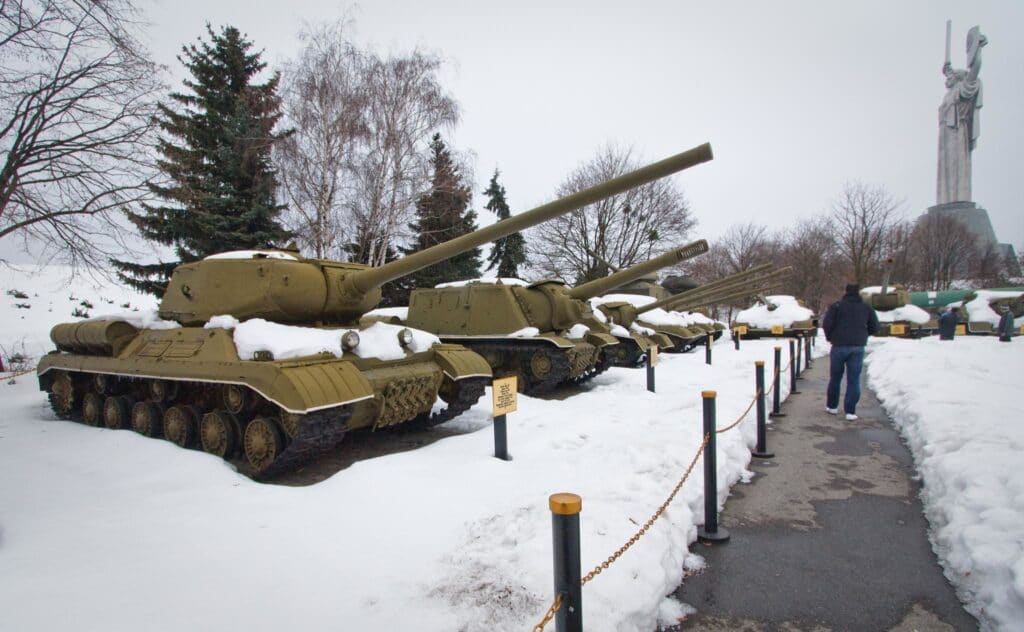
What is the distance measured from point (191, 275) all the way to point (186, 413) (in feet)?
5.70

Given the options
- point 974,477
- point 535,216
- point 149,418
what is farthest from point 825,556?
point 149,418

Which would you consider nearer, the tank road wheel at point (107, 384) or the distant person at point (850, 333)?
the tank road wheel at point (107, 384)

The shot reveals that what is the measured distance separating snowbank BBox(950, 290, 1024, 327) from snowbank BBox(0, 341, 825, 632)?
76.3ft

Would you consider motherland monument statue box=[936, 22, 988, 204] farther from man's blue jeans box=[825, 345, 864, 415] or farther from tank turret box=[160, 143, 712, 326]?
tank turret box=[160, 143, 712, 326]

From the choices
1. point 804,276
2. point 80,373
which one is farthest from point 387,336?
point 804,276

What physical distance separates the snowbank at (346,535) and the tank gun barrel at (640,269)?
3.92m

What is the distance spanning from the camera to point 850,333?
794cm

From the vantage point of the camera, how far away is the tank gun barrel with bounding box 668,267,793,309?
14.8 meters

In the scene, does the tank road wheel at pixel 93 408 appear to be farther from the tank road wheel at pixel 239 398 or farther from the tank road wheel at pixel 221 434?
the tank road wheel at pixel 239 398

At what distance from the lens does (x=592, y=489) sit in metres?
4.44

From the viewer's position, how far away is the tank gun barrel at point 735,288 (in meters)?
14.8

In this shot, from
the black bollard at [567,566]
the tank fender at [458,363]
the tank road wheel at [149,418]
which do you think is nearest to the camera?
the black bollard at [567,566]

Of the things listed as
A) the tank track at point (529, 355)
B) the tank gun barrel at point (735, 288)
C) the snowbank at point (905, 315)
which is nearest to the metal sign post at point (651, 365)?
the tank track at point (529, 355)

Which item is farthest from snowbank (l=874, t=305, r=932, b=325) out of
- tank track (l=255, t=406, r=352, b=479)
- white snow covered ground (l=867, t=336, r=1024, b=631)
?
tank track (l=255, t=406, r=352, b=479)
